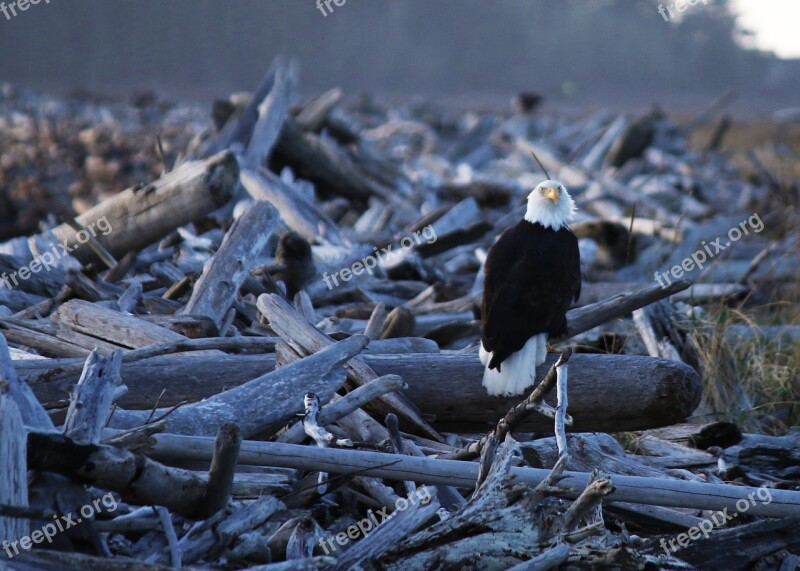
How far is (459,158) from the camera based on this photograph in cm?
1633

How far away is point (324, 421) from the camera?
379 centimetres

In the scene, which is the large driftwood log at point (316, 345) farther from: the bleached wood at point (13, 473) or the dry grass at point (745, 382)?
the dry grass at point (745, 382)

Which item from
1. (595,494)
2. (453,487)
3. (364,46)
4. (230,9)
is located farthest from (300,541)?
(230,9)

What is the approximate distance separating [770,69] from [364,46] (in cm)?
4026

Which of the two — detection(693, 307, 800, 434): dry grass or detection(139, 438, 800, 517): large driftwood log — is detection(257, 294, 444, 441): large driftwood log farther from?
detection(693, 307, 800, 434): dry grass

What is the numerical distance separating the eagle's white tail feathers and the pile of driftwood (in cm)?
9

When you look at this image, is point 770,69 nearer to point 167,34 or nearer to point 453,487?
point 167,34

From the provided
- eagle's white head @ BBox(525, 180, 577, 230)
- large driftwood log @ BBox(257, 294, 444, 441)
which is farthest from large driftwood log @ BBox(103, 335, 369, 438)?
eagle's white head @ BBox(525, 180, 577, 230)

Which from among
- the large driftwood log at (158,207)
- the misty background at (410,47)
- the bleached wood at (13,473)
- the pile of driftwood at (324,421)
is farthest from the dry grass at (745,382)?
Result: the misty background at (410,47)

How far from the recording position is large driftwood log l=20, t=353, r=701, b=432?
398cm

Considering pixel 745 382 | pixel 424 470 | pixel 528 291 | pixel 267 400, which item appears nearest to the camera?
pixel 424 470

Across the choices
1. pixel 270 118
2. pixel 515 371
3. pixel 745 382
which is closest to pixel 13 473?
pixel 515 371

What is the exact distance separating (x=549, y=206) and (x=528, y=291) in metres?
0.69

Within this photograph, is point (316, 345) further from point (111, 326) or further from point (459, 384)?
point (111, 326)
